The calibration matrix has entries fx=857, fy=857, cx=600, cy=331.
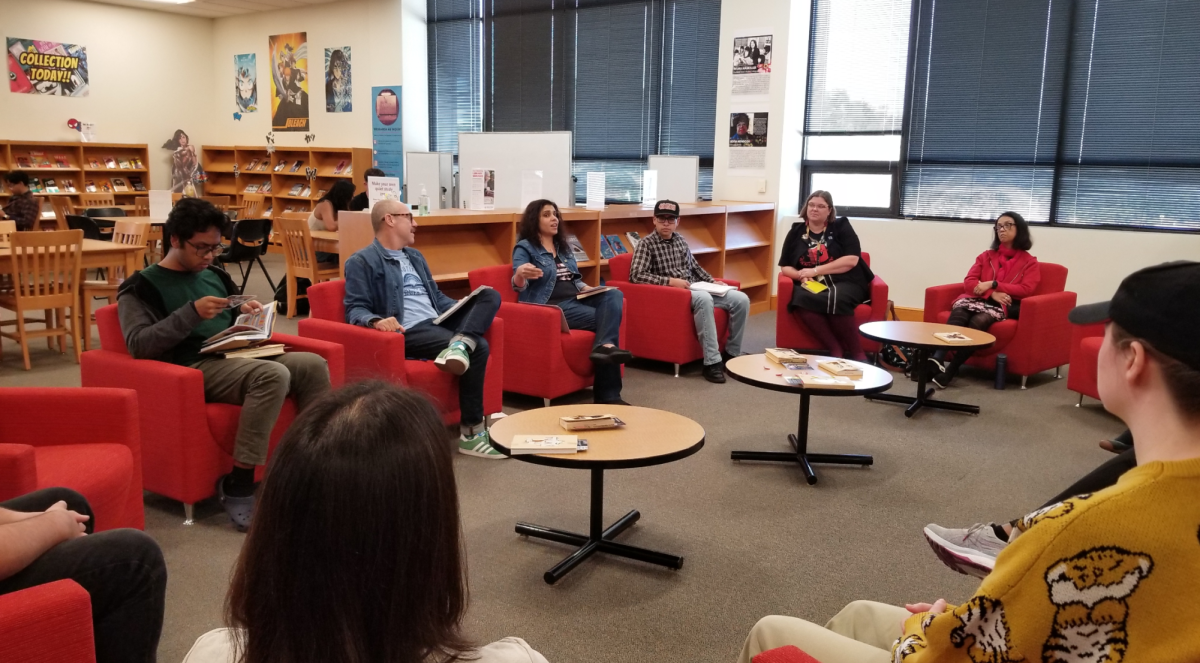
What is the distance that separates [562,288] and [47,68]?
9222 millimetres

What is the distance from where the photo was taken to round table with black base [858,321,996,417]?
4844 millimetres

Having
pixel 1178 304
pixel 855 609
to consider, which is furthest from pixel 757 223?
pixel 1178 304

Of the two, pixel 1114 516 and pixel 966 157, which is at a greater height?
pixel 966 157

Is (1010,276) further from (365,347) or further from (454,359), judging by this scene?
(365,347)

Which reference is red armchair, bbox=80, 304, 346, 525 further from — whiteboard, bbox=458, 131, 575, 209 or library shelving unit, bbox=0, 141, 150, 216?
library shelving unit, bbox=0, 141, 150, 216

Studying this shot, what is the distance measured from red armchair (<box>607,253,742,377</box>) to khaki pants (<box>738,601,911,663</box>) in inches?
155

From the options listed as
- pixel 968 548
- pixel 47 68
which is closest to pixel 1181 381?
pixel 968 548

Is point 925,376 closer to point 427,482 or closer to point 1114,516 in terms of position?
point 1114,516

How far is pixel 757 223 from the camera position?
829 centimetres

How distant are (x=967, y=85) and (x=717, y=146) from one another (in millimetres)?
2273

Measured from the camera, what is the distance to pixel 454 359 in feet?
13.2

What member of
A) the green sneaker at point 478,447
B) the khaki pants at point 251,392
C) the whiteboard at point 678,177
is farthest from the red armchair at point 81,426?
the whiteboard at point 678,177

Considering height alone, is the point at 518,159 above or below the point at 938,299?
above

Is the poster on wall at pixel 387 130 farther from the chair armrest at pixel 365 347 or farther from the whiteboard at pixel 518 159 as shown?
the chair armrest at pixel 365 347
